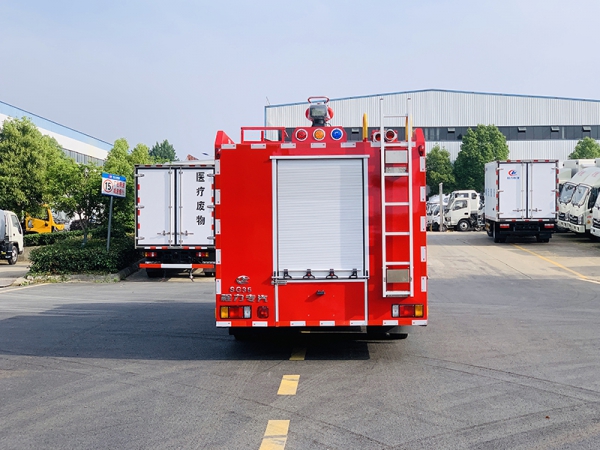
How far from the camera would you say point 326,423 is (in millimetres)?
5953

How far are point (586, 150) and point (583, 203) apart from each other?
1275 inches

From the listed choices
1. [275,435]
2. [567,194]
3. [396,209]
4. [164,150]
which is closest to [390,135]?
[396,209]

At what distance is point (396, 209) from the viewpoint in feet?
25.9

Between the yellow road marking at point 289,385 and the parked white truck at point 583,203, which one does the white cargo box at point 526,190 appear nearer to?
the parked white truck at point 583,203

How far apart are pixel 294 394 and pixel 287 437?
1.34m

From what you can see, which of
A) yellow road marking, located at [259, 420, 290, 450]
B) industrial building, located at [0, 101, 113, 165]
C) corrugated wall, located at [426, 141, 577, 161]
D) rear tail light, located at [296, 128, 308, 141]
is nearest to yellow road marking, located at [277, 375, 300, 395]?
yellow road marking, located at [259, 420, 290, 450]

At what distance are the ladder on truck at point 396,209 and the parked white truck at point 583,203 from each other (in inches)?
843

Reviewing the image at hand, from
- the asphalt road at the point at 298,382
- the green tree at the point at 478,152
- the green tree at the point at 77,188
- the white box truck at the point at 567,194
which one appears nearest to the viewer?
the asphalt road at the point at 298,382

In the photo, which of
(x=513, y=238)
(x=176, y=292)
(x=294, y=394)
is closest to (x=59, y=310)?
(x=176, y=292)

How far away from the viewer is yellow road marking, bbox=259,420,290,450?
5.37m

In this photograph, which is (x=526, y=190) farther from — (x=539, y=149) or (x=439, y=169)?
(x=539, y=149)

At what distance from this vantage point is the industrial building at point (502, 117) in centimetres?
6356

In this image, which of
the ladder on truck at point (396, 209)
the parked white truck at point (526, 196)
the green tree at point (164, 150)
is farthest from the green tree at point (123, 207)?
the green tree at point (164, 150)

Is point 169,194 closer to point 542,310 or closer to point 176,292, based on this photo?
point 176,292
